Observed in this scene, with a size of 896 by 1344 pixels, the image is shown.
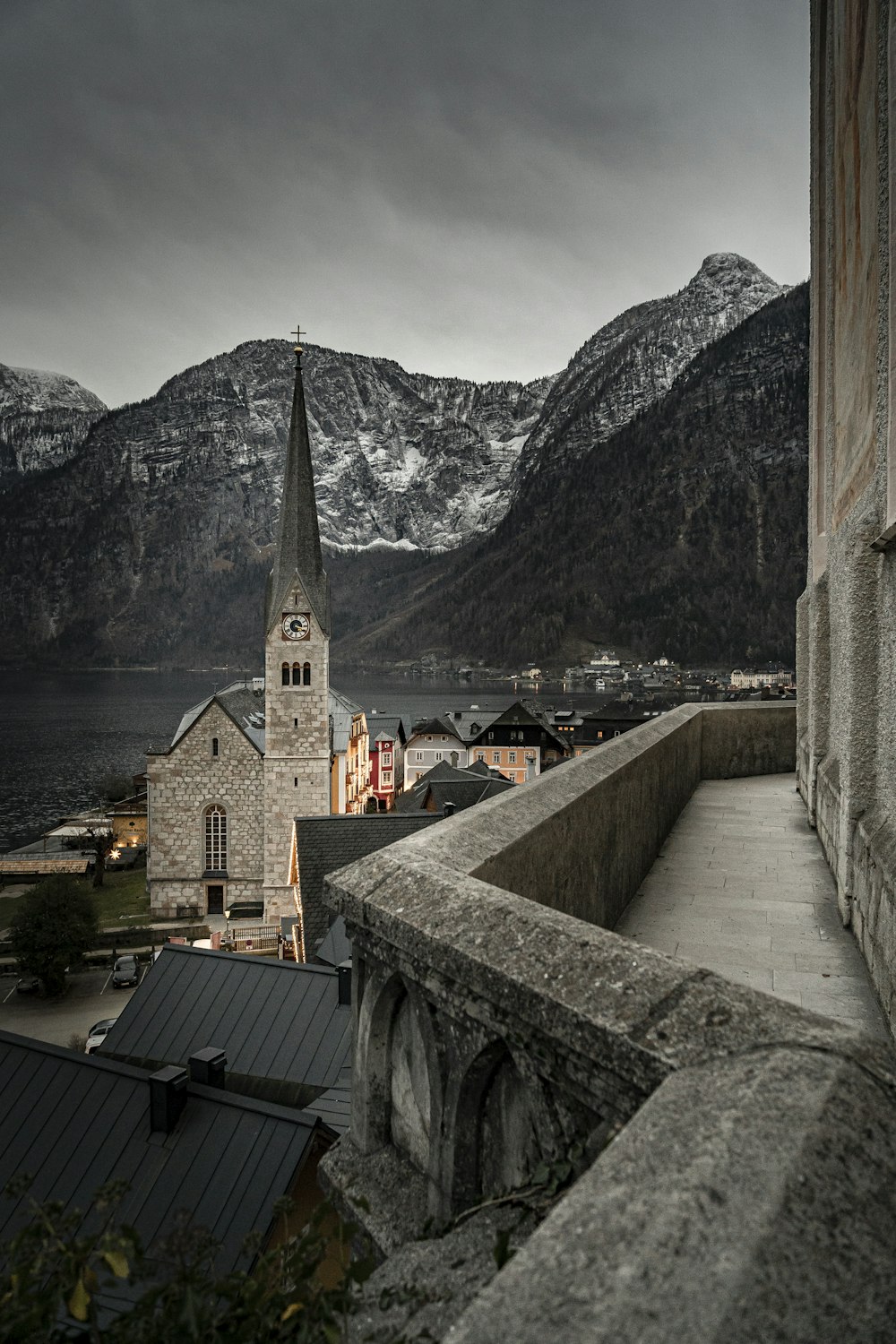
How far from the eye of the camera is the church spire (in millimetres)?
38031

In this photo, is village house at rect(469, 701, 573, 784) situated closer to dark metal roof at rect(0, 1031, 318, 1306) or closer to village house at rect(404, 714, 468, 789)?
village house at rect(404, 714, 468, 789)

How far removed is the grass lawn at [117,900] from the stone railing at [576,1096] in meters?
38.9

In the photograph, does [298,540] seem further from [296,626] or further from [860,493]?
[860,493]

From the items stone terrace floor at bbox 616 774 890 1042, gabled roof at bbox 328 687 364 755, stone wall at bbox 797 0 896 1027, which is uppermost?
stone wall at bbox 797 0 896 1027

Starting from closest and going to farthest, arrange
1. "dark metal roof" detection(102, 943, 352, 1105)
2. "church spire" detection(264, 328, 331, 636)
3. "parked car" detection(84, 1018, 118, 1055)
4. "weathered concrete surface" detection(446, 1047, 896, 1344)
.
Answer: "weathered concrete surface" detection(446, 1047, 896, 1344) < "dark metal roof" detection(102, 943, 352, 1105) < "parked car" detection(84, 1018, 118, 1055) < "church spire" detection(264, 328, 331, 636)

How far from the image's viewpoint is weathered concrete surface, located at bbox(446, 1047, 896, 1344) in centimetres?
89

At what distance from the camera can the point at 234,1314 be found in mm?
1380

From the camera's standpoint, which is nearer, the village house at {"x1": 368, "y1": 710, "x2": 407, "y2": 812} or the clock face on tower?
the clock face on tower

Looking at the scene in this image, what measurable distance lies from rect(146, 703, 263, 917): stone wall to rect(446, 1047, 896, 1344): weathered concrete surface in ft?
124

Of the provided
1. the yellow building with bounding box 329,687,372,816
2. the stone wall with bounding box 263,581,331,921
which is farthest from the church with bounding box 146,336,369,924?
the yellow building with bounding box 329,687,372,816

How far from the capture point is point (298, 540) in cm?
3897

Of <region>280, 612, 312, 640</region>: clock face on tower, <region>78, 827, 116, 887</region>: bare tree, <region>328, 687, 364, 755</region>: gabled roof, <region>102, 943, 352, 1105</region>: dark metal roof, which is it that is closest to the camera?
<region>102, 943, 352, 1105</region>: dark metal roof

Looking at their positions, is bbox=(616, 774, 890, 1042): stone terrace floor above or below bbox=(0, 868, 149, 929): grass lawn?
above

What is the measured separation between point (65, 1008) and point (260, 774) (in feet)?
40.0
